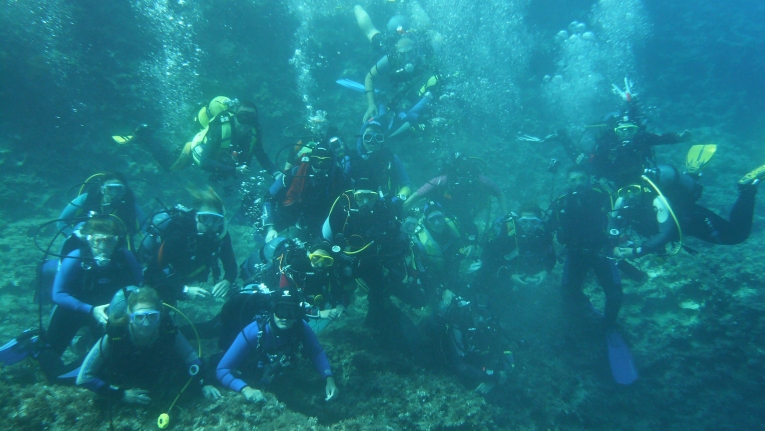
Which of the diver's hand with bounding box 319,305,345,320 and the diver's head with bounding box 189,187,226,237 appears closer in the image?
the diver's hand with bounding box 319,305,345,320

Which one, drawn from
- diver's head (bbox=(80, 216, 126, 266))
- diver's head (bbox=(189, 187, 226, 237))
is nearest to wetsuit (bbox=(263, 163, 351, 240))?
diver's head (bbox=(189, 187, 226, 237))

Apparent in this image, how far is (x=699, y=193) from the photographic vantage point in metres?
6.05

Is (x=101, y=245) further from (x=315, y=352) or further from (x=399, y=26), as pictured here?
(x=399, y=26)

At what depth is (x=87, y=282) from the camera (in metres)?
4.33

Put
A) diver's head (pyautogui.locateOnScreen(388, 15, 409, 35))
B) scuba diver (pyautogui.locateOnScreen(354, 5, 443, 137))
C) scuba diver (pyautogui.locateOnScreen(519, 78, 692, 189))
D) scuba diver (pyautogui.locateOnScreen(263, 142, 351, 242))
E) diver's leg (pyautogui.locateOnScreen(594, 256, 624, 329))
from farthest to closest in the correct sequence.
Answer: diver's head (pyautogui.locateOnScreen(388, 15, 409, 35)), scuba diver (pyautogui.locateOnScreen(354, 5, 443, 137)), scuba diver (pyautogui.locateOnScreen(519, 78, 692, 189)), diver's leg (pyautogui.locateOnScreen(594, 256, 624, 329)), scuba diver (pyautogui.locateOnScreen(263, 142, 351, 242))

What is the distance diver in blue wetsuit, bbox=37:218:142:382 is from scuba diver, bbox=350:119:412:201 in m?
3.83

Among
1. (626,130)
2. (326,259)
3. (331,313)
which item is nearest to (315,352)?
(331,313)

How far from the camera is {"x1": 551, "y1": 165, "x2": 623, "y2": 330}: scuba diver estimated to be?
5.70 meters

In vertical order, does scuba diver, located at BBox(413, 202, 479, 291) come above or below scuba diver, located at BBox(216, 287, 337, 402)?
above

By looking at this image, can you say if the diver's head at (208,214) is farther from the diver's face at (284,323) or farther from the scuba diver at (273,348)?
the diver's face at (284,323)

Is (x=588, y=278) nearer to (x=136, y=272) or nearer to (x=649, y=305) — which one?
(x=649, y=305)

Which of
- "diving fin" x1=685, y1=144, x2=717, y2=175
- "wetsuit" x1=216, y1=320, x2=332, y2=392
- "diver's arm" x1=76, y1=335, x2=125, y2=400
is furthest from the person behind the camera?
"diving fin" x1=685, y1=144, x2=717, y2=175

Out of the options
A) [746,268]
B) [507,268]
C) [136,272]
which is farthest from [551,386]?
[136,272]

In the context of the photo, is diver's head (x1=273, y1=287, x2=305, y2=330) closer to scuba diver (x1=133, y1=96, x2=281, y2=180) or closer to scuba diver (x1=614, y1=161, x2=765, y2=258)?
scuba diver (x1=133, y1=96, x2=281, y2=180)
